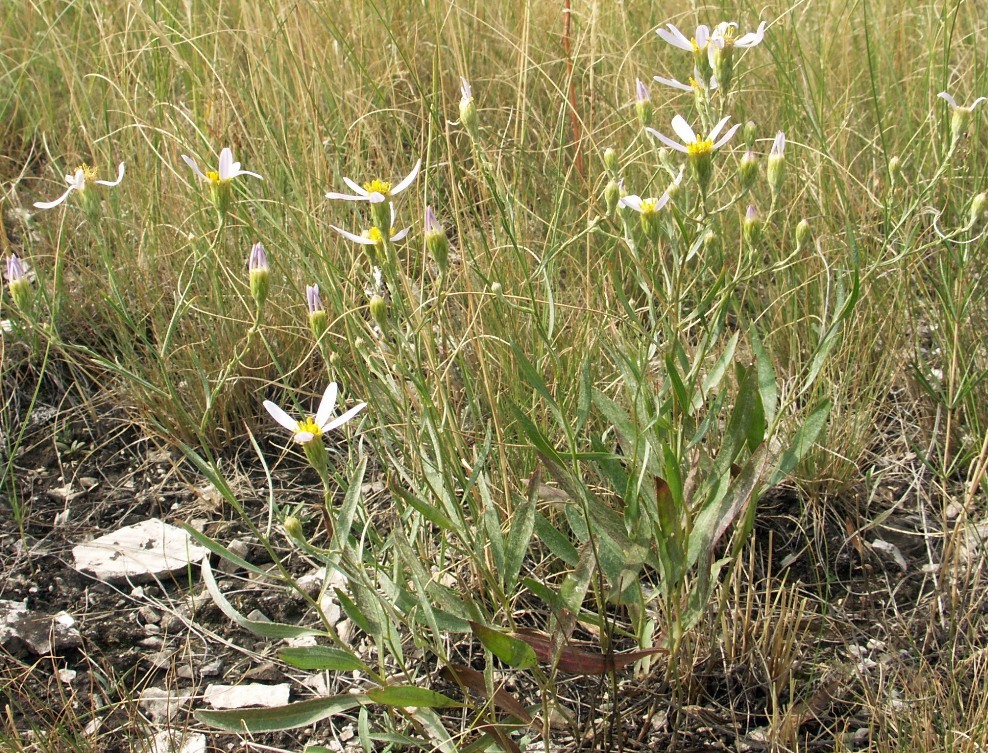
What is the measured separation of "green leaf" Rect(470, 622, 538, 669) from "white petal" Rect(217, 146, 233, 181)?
73 centimetres

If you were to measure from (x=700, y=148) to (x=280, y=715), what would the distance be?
94 centimetres

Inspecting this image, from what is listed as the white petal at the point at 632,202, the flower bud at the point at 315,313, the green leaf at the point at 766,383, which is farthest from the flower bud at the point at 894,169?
the flower bud at the point at 315,313

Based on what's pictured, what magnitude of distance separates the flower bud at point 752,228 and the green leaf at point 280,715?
805mm

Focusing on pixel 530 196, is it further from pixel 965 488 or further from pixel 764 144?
pixel 965 488

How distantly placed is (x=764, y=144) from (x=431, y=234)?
1568 millimetres

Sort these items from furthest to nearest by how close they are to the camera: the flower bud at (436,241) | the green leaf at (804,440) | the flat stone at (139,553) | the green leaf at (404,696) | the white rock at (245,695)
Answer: the flat stone at (139,553)
the white rock at (245,695)
the green leaf at (804,440)
the flower bud at (436,241)
the green leaf at (404,696)

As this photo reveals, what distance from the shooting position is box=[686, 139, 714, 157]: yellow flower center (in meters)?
1.32

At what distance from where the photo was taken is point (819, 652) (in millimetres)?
1589

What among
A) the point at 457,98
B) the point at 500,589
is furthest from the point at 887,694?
the point at 457,98

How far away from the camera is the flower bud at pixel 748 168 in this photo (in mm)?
1363

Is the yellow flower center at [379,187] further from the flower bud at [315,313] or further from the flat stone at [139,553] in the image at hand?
the flat stone at [139,553]

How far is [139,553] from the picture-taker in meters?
1.91

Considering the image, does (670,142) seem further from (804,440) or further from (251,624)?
Result: (251,624)

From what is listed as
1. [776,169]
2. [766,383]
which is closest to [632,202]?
[776,169]
